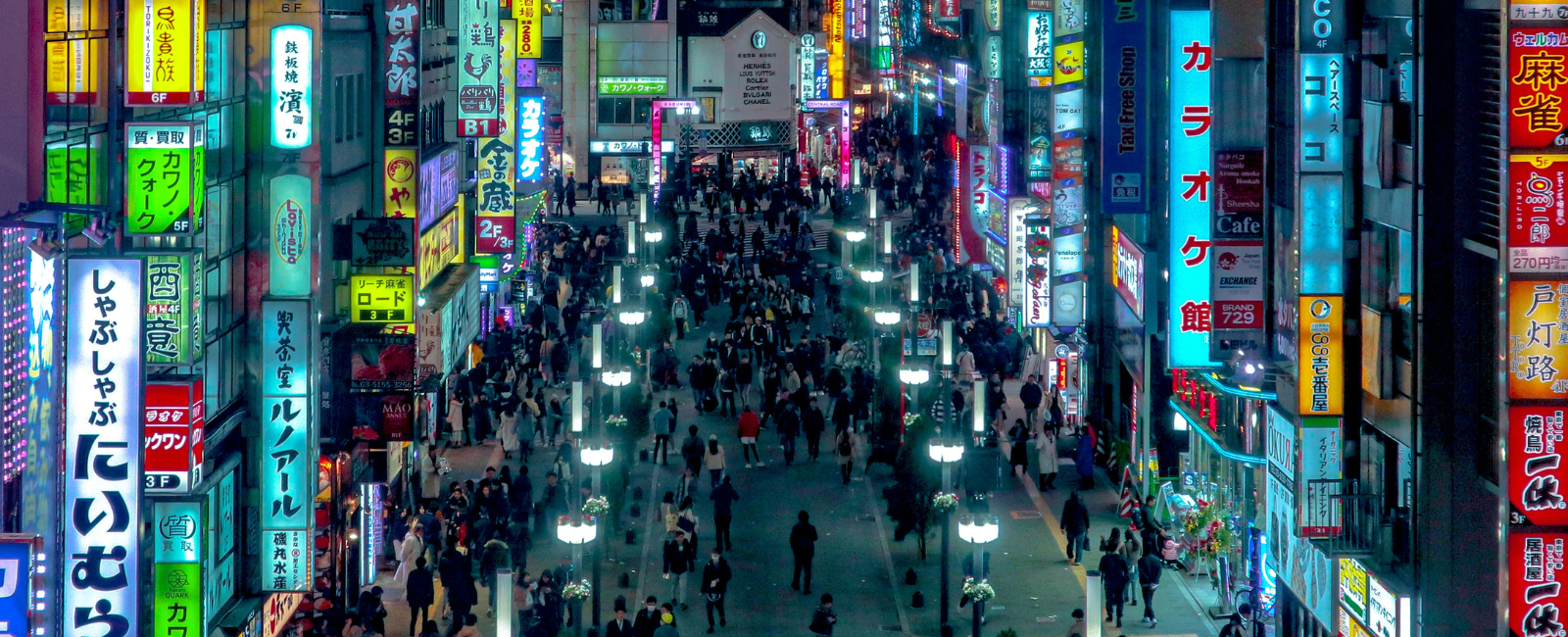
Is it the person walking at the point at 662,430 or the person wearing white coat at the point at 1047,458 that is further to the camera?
the person walking at the point at 662,430

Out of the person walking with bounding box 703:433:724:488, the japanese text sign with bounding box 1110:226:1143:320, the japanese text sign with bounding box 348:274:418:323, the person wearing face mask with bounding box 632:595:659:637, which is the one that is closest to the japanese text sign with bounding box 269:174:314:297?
the japanese text sign with bounding box 348:274:418:323

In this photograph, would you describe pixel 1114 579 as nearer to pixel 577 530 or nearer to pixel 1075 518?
pixel 1075 518

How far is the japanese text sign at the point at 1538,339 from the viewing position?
17.0 m

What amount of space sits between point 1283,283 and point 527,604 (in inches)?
468

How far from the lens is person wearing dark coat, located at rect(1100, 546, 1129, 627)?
28938mm

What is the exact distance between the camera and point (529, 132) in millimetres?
49094

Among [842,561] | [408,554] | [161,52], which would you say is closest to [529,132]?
[842,561]

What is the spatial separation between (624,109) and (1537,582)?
7070 centimetres

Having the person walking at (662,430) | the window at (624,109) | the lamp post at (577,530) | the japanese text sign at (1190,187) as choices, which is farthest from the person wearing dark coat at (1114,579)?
the window at (624,109)

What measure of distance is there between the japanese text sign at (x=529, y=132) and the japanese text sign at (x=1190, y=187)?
2230 centimetres

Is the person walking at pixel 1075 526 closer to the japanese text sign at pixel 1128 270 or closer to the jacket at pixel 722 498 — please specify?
the japanese text sign at pixel 1128 270

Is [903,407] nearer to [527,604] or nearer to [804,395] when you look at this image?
[804,395]

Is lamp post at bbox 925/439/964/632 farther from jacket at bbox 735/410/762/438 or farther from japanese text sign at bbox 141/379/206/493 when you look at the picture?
japanese text sign at bbox 141/379/206/493

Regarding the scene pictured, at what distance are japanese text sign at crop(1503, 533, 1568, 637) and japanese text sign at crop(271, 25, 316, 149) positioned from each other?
14195 mm
